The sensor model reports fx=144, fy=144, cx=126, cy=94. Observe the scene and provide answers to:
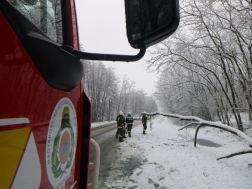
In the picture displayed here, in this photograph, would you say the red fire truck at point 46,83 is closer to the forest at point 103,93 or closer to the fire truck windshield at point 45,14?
the fire truck windshield at point 45,14

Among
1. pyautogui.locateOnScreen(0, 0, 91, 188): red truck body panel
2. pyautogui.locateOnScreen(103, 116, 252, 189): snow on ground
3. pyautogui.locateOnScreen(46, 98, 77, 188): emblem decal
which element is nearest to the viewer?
pyautogui.locateOnScreen(0, 0, 91, 188): red truck body panel

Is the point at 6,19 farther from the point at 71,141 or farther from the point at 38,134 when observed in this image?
the point at 71,141

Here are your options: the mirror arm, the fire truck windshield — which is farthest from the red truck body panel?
the fire truck windshield

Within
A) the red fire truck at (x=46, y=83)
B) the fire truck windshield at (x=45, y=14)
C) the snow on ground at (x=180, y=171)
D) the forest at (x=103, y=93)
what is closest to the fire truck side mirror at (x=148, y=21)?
the red fire truck at (x=46, y=83)

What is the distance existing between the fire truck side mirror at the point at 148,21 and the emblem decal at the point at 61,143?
617 mm

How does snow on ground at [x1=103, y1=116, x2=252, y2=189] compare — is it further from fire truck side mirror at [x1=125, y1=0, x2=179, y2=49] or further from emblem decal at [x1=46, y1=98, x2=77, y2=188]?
fire truck side mirror at [x1=125, y1=0, x2=179, y2=49]

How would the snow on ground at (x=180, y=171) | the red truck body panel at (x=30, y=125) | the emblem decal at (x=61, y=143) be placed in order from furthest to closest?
the snow on ground at (x=180, y=171), the emblem decal at (x=61, y=143), the red truck body panel at (x=30, y=125)

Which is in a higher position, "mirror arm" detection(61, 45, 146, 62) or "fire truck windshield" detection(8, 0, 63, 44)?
"fire truck windshield" detection(8, 0, 63, 44)

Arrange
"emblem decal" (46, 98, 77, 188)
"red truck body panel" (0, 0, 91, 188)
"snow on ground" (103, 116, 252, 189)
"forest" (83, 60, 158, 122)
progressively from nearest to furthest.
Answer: "red truck body panel" (0, 0, 91, 188)
"emblem decal" (46, 98, 77, 188)
"snow on ground" (103, 116, 252, 189)
"forest" (83, 60, 158, 122)

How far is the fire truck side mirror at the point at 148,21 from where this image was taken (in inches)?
32.2

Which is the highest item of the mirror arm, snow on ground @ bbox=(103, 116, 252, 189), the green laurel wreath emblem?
the mirror arm

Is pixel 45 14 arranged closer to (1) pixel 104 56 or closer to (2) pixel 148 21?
A: (1) pixel 104 56

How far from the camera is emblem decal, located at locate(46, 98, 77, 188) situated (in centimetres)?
79

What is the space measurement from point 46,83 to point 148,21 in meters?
0.68
